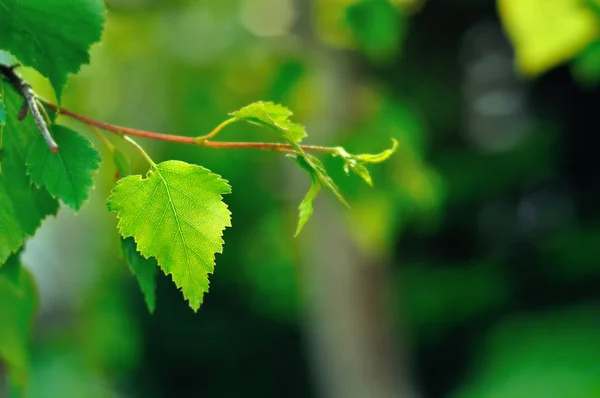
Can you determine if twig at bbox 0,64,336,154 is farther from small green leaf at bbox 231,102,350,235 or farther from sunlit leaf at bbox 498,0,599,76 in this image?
sunlit leaf at bbox 498,0,599,76

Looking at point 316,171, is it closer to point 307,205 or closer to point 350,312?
point 307,205

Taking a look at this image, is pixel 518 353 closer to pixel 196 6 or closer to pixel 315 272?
pixel 315 272

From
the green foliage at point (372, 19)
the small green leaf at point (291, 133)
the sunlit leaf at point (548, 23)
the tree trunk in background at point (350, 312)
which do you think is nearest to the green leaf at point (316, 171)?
the small green leaf at point (291, 133)

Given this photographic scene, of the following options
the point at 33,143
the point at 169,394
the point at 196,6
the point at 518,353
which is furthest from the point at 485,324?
the point at 33,143

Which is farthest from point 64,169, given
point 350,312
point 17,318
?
point 350,312

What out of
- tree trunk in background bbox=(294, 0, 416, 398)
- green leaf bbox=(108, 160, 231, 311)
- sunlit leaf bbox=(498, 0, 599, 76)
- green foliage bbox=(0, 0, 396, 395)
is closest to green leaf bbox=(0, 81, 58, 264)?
green foliage bbox=(0, 0, 396, 395)
